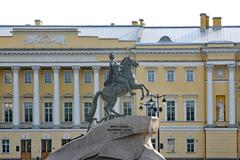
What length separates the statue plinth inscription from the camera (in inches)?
1238

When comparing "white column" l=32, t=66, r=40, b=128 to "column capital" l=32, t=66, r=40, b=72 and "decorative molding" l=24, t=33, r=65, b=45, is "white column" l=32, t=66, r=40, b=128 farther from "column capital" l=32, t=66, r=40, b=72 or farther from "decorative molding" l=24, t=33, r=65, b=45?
"decorative molding" l=24, t=33, r=65, b=45

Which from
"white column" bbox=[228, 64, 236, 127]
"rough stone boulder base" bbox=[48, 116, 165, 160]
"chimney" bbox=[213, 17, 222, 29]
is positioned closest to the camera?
"rough stone boulder base" bbox=[48, 116, 165, 160]

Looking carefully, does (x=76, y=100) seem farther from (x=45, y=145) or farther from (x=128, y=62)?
(x=128, y=62)

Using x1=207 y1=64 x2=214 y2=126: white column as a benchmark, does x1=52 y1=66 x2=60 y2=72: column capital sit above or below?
above

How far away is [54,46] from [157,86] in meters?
9.15

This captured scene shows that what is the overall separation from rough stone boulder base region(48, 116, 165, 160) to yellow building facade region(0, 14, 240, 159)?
32726mm

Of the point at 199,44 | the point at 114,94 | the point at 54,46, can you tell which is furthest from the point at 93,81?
the point at 114,94

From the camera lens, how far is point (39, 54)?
Result: 66500 millimetres

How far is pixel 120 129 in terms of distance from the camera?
1240 inches

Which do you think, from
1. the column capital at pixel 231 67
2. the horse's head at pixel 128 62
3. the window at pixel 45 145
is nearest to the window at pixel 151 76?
the column capital at pixel 231 67

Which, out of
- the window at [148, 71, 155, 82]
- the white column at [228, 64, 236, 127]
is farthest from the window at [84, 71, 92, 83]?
the white column at [228, 64, 236, 127]

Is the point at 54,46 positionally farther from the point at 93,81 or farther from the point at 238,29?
the point at 238,29

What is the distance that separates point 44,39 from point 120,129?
35.9m

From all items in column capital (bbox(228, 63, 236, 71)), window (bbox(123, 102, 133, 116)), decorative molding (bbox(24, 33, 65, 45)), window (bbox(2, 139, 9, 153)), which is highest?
decorative molding (bbox(24, 33, 65, 45))
